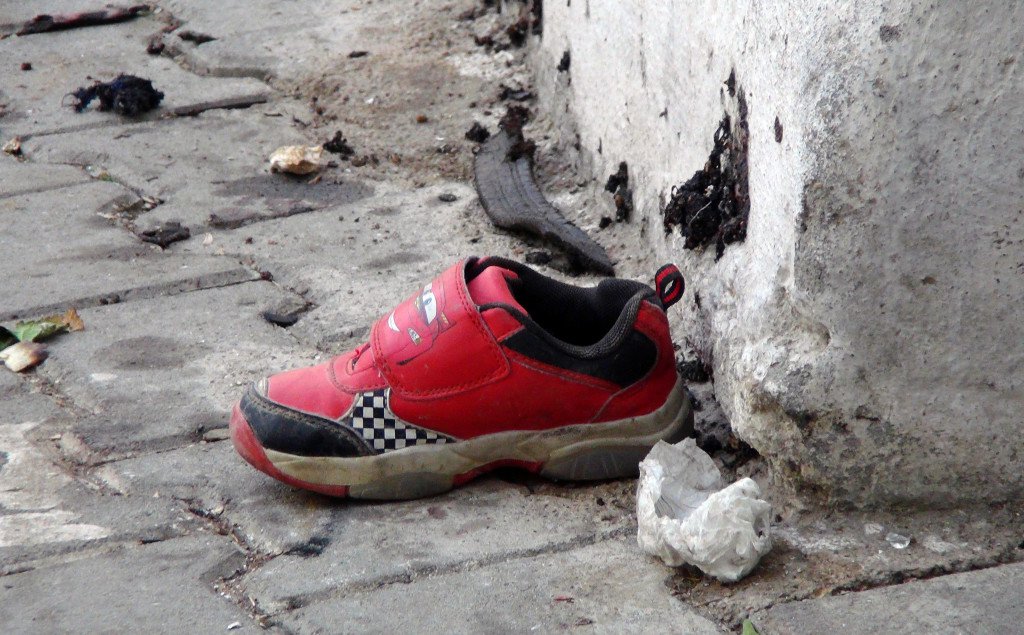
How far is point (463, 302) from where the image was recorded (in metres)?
1.92

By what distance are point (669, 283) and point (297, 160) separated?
183 cm

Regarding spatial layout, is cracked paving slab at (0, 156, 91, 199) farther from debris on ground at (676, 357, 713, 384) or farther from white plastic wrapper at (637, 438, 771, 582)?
white plastic wrapper at (637, 438, 771, 582)

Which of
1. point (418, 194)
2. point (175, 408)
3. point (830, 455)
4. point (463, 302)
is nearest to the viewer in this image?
point (830, 455)

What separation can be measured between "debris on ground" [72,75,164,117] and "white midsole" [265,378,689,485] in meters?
2.48

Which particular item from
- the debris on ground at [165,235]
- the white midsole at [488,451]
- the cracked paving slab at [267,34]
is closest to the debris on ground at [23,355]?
the debris on ground at [165,235]

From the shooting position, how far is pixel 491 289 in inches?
77.3

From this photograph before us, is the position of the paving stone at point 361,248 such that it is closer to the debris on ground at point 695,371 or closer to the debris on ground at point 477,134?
the debris on ground at point 477,134

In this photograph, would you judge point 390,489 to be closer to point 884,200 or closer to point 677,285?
point 677,285

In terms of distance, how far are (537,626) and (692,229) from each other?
0.91 m

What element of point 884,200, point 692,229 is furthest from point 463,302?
point 884,200

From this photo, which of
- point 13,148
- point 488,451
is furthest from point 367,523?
point 13,148

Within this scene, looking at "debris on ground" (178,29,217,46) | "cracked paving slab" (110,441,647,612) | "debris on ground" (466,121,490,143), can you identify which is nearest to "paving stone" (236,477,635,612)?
"cracked paving slab" (110,441,647,612)

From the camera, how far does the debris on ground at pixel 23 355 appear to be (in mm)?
2525

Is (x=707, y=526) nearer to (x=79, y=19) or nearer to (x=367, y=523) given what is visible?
(x=367, y=523)
